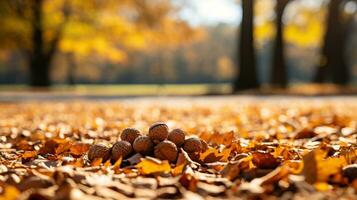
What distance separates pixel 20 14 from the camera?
24234 millimetres

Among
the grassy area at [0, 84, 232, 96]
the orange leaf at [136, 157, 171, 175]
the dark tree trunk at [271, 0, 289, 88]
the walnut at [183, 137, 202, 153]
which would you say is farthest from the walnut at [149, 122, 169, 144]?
the dark tree trunk at [271, 0, 289, 88]

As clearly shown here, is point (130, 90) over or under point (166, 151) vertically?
under

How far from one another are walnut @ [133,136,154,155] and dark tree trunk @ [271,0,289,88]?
17484 mm

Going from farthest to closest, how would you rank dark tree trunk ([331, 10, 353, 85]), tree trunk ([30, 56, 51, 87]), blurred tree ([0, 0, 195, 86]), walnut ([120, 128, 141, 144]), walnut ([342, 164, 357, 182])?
tree trunk ([30, 56, 51, 87]) < blurred tree ([0, 0, 195, 86]) < dark tree trunk ([331, 10, 353, 85]) < walnut ([120, 128, 141, 144]) < walnut ([342, 164, 357, 182])

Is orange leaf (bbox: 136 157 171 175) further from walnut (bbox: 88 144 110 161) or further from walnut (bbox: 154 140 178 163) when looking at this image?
walnut (bbox: 88 144 110 161)

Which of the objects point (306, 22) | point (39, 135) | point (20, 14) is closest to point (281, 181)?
point (39, 135)

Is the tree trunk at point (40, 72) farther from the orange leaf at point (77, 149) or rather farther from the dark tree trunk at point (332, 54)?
the orange leaf at point (77, 149)

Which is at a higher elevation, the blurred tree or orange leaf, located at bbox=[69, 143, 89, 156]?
the blurred tree

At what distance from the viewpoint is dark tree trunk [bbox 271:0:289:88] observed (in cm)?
1973

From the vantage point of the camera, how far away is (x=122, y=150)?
2.52 meters

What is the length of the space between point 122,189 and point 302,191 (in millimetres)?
588

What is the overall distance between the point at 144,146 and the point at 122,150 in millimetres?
111

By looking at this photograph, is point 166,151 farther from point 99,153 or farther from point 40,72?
point 40,72

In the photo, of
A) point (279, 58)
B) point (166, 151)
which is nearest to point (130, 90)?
point (279, 58)
